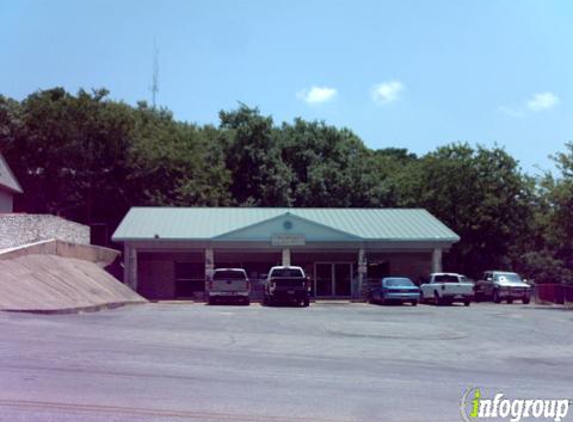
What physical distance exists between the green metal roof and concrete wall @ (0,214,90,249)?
16.3 feet

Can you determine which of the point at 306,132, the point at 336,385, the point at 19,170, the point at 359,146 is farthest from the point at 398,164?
the point at 336,385

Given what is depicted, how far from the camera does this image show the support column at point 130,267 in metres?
44.1

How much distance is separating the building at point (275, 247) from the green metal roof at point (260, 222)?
6 centimetres

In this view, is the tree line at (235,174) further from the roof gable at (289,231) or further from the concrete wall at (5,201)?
the roof gable at (289,231)

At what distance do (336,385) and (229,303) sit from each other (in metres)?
27.4

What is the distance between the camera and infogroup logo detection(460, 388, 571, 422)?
9.88 metres

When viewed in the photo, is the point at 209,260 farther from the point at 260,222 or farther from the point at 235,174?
the point at 235,174

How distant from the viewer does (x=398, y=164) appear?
238 ft

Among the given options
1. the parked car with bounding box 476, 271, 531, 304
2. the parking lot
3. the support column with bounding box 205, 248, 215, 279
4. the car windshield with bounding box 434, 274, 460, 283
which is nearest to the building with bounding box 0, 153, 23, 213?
the support column with bounding box 205, 248, 215, 279

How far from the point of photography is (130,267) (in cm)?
4469

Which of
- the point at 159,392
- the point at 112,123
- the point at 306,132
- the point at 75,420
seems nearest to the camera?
the point at 75,420

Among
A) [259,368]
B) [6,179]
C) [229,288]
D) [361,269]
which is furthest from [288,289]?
[259,368]

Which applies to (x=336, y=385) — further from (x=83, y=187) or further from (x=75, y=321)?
(x=83, y=187)

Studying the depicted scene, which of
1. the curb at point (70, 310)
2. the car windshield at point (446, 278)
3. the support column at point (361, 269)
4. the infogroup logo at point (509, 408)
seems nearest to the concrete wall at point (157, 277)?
the support column at point (361, 269)
